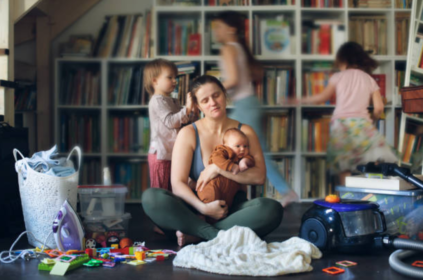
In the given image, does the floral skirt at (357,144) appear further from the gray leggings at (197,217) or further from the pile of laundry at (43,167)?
the pile of laundry at (43,167)

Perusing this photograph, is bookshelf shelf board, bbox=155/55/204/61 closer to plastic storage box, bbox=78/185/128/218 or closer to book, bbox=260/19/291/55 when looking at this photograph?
book, bbox=260/19/291/55

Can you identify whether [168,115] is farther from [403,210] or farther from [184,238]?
[403,210]

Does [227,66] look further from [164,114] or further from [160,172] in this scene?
[160,172]

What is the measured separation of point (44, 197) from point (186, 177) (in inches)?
25.7

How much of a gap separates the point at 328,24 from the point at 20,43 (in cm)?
257

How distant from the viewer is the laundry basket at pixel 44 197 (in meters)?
2.00

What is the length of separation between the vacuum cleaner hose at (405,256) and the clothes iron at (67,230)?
1261 millimetres

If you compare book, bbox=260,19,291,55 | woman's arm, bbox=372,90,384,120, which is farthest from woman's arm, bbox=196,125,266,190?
book, bbox=260,19,291,55

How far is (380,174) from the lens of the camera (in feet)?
7.38

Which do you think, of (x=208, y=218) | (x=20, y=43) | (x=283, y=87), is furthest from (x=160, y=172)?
(x=20, y=43)

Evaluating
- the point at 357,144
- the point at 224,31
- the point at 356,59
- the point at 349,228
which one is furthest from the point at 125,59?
the point at 349,228

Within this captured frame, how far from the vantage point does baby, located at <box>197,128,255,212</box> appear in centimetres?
192

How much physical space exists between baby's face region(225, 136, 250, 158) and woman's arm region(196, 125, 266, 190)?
7 cm

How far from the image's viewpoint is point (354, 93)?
9.95ft
